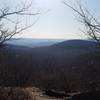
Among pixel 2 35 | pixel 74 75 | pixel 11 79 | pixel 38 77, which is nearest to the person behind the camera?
pixel 2 35

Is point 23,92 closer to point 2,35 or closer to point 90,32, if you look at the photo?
point 2,35

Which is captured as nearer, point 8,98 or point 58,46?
point 8,98

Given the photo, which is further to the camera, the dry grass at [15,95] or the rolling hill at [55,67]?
the rolling hill at [55,67]

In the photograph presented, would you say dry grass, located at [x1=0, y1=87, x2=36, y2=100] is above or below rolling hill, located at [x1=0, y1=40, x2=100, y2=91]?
above

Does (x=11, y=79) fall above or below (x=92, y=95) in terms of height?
below

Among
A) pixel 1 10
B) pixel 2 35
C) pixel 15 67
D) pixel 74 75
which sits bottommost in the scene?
pixel 74 75

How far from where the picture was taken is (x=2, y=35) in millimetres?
11039

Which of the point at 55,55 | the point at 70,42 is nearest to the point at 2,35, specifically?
the point at 55,55

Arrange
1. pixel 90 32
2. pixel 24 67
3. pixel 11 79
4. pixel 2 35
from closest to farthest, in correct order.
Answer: pixel 90 32
pixel 2 35
pixel 11 79
pixel 24 67

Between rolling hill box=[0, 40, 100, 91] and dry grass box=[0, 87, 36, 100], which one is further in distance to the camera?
rolling hill box=[0, 40, 100, 91]

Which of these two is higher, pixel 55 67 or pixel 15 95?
pixel 15 95

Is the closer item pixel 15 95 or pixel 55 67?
pixel 15 95

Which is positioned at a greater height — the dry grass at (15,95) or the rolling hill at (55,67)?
the dry grass at (15,95)

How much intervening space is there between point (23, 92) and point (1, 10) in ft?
13.4
